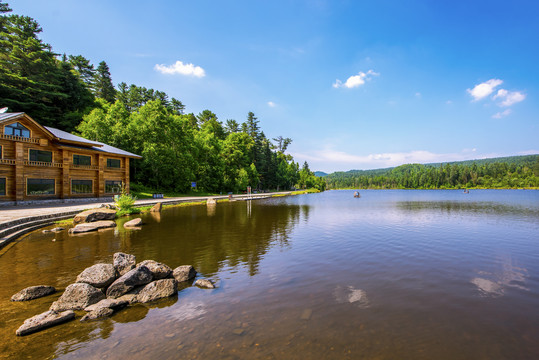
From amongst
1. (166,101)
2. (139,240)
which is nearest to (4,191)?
(139,240)

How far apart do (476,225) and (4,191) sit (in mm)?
49578

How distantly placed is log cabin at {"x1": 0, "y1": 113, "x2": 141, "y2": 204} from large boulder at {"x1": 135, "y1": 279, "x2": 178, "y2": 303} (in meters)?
33.4

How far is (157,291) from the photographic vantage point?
838 cm

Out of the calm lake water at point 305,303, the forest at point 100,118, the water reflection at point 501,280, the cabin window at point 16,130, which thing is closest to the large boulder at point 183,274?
the calm lake water at point 305,303

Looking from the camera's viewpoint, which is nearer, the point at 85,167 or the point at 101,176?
the point at 85,167

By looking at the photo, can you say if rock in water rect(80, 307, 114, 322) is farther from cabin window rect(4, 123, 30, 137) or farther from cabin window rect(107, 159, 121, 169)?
cabin window rect(107, 159, 121, 169)

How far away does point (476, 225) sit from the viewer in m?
22.8

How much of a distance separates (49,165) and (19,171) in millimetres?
3428

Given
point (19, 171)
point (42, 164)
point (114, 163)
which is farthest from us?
point (114, 163)

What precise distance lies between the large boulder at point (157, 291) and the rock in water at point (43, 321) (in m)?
1.77

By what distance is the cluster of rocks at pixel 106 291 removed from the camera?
6.91 meters

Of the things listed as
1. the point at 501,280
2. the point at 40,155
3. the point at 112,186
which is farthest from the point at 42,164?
the point at 501,280

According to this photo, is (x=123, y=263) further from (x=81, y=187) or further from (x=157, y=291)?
(x=81, y=187)

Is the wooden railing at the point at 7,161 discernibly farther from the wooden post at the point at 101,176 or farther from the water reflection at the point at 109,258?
the water reflection at the point at 109,258
